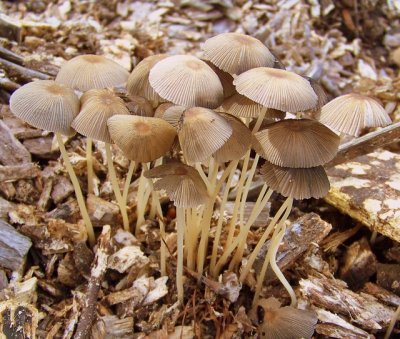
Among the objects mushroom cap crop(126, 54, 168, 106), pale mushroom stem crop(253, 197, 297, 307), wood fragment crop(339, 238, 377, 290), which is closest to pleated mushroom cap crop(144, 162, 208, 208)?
mushroom cap crop(126, 54, 168, 106)

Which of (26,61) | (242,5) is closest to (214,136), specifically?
(26,61)

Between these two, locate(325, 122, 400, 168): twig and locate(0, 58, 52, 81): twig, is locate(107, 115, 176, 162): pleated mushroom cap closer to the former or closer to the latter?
locate(325, 122, 400, 168): twig

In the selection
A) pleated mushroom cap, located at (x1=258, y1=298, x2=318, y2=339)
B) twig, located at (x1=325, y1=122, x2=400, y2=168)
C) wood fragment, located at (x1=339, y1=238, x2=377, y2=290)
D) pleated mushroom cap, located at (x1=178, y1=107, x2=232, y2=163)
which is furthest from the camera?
twig, located at (x1=325, y1=122, x2=400, y2=168)

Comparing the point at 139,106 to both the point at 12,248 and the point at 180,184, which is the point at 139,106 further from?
the point at 12,248

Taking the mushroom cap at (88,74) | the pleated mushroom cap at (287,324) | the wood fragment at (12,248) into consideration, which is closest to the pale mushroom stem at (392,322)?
the pleated mushroom cap at (287,324)

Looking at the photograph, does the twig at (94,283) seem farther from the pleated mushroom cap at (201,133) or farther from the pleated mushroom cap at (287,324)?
the pleated mushroom cap at (201,133)

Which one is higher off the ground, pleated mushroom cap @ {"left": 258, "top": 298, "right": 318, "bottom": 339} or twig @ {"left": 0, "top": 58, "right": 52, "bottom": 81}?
twig @ {"left": 0, "top": 58, "right": 52, "bottom": 81}

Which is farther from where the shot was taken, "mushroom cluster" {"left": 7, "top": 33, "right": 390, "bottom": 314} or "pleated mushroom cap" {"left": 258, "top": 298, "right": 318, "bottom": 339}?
"pleated mushroom cap" {"left": 258, "top": 298, "right": 318, "bottom": 339}
